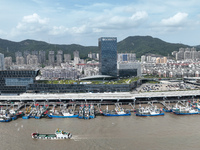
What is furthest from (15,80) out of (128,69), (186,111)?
(128,69)

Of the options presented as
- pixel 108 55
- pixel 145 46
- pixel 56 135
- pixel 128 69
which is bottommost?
pixel 56 135

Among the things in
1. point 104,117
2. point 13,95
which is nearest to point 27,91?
point 13,95

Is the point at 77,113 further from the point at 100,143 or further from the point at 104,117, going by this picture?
the point at 100,143

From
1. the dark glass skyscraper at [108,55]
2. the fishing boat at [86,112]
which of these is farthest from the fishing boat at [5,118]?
the dark glass skyscraper at [108,55]

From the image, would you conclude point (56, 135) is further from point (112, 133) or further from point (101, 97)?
point (101, 97)

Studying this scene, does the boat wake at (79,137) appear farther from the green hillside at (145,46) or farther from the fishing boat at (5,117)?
the green hillside at (145,46)

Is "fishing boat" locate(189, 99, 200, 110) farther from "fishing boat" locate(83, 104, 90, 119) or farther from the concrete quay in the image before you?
"fishing boat" locate(83, 104, 90, 119)

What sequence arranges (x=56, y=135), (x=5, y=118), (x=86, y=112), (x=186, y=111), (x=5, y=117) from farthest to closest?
(x=186, y=111)
(x=86, y=112)
(x=5, y=117)
(x=5, y=118)
(x=56, y=135)
